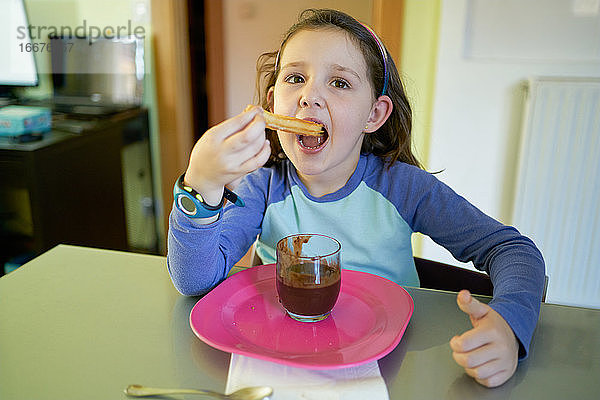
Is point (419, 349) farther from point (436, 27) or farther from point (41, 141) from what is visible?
point (41, 141)

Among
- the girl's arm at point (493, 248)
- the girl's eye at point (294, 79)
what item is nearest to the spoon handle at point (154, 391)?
the girl's arm at point (493, 248)

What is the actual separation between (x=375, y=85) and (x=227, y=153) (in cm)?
49

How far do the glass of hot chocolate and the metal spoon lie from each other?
163 millimetres

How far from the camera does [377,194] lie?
114 centimetres

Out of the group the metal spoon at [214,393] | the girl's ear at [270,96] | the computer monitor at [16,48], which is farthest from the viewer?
the computer monitor at [16,48]

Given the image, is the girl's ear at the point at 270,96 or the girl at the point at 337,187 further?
the girl's ear at the point at 270,96

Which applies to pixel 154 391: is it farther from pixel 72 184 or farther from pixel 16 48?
pixel 16 48

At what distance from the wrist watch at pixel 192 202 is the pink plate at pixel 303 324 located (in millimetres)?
134

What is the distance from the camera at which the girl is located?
2.64 feet

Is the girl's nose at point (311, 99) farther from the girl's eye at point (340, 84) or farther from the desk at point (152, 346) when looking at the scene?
the desk at point (152, 346)

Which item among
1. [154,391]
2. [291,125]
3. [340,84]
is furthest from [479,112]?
[154,391]

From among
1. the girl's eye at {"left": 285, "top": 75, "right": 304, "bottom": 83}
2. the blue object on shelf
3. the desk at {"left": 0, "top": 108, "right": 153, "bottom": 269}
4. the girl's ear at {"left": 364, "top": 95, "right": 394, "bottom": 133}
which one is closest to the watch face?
the girl's eye at {"left": 285, "top": 75, "right": 304, "bottom": 83}

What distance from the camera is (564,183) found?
2023 millimetres

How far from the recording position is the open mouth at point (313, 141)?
1051mm
